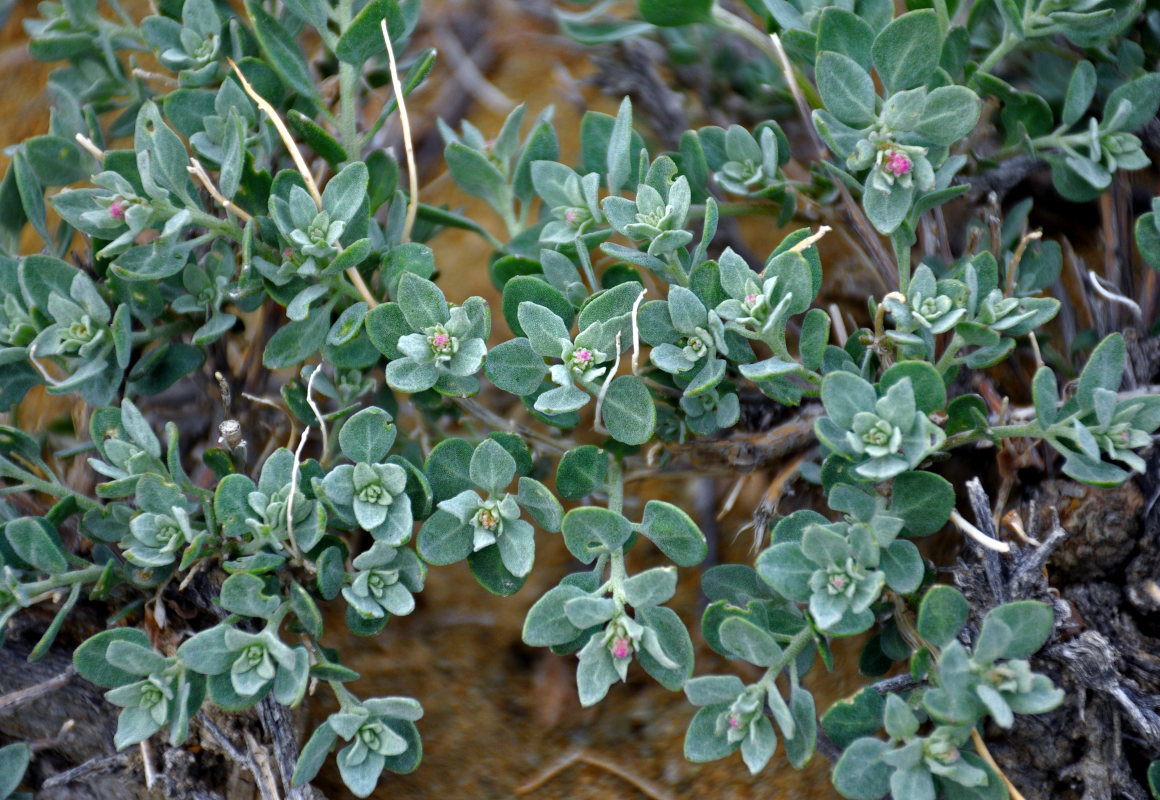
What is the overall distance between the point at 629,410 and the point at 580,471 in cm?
14

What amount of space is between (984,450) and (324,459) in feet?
4.23

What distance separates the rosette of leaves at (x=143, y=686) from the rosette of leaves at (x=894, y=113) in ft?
4.37

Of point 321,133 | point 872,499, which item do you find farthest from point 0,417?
point 872,499

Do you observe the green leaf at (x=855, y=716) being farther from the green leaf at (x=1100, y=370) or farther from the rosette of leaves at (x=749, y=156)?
the rosette of leaves at (x=749, y=156)

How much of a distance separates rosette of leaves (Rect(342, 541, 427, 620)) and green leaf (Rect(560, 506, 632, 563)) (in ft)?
0.80

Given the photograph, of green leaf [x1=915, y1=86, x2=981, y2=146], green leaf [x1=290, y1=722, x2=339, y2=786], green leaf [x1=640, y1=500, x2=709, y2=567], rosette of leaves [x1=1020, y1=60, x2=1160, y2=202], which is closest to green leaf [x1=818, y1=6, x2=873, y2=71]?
green leaf [x1=915, y1=86, x2=981, y2=146]

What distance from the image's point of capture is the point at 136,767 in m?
1.73

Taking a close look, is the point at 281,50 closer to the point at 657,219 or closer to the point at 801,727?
the point at 657,219

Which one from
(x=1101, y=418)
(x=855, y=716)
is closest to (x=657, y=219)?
(x=1101, y=418)

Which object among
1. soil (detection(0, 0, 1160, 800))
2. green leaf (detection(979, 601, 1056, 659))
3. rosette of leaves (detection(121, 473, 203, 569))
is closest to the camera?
green leaf (detection(979, 601, 1056, 659))

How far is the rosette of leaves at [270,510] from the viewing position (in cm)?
147

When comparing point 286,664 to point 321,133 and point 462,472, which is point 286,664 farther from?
point 321,133

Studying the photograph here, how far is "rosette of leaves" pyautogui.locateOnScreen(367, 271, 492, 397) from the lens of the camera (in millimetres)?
1473

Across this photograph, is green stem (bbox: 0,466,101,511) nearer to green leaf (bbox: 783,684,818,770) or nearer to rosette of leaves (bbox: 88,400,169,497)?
rosette of leaves (bbox: 88,400,169,497)
